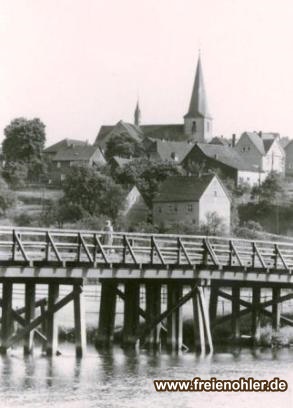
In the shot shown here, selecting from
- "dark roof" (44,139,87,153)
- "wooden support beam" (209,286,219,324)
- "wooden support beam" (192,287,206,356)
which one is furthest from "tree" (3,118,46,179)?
"wooden support beam" (192,287,206,356)

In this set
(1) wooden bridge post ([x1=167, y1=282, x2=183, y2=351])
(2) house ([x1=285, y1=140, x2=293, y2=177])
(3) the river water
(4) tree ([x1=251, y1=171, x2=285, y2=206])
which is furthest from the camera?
(2) house ([x1=285, y1=140, x2=293, y2=177])

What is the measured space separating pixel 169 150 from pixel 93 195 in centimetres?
4366

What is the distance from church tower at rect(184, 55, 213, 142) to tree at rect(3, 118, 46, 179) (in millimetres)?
40367

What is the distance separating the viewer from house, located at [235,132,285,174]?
509ft

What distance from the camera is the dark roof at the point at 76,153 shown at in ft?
503

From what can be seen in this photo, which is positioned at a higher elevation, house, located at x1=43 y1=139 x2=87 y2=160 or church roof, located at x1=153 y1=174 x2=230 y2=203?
house, located at x1=43 y1=139 x2=87 y2=160

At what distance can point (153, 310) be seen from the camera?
37250mm

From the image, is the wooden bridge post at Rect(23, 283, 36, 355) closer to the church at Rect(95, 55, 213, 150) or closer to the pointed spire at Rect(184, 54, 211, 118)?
the church at Rect(95, 55, 213, 150)

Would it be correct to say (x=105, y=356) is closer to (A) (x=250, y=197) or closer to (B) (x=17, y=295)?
(B) (x=17, y=295)

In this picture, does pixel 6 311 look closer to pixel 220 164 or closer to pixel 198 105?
pixel 220 164

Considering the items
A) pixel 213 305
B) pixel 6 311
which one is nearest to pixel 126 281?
pixel 6 311

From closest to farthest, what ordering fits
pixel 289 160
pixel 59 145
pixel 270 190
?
pixel 270 190
pixel 59 145
pixel 289 160

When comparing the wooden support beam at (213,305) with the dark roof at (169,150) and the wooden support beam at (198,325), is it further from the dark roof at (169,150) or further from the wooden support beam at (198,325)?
the dark roof at (169,150)

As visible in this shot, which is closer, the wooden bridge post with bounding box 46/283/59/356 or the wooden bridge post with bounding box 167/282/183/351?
the wooden bridge post with bounding box 46/283/59/356
